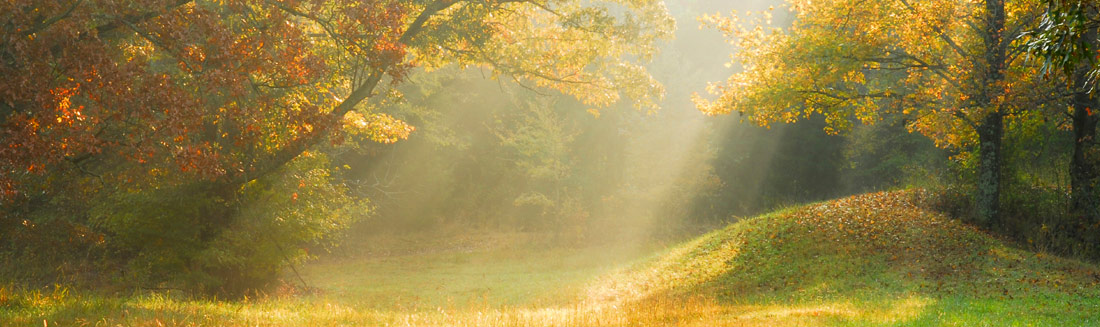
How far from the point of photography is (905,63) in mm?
17797

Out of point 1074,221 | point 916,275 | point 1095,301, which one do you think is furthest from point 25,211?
point 1074,221

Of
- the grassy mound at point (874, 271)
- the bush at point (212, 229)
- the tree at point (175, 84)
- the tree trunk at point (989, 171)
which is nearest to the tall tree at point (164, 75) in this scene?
the tree at point (175, 84)

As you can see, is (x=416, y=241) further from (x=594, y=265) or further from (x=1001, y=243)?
(x=1001, y=243)

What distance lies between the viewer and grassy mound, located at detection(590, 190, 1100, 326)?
10.5 metres

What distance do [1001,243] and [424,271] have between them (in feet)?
57.1

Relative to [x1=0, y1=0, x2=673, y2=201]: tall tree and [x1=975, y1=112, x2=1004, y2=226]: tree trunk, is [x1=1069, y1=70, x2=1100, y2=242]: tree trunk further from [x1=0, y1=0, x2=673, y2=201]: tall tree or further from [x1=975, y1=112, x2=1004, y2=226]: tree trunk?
[x1=0, y1=0, x2=673, y2=201]: tall tree

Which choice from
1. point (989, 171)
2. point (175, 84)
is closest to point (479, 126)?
point (989, 171)

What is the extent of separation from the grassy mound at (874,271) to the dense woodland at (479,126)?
5.34ft

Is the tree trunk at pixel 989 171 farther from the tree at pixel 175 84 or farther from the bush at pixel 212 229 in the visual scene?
the bush at pixel 212 229

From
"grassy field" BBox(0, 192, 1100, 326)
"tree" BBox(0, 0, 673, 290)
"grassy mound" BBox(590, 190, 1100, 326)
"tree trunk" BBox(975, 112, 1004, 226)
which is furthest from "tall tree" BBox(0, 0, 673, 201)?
"tree trunk" BBox(975, 112, 1004, 226)

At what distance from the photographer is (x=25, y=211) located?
12.8 meters

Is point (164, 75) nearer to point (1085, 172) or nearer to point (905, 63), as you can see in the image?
point (905, 63)

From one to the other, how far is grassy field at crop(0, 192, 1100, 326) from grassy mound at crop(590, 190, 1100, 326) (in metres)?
0.05

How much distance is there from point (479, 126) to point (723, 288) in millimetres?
21774
